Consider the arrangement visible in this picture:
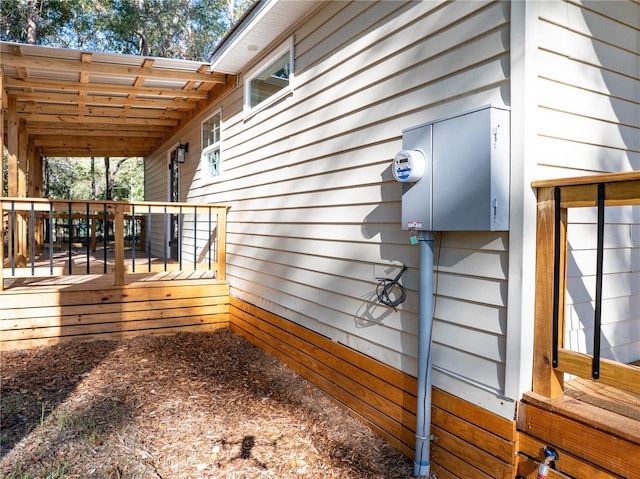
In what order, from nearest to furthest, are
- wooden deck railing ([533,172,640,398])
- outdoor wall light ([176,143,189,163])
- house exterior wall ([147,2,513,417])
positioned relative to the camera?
wooden deck railing ([533,172,640,398]) < house exterior wall ([147,2,513,417]) < outdoor wall light ([176,143,189,163])

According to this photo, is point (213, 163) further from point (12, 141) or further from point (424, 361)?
point (424, 361)

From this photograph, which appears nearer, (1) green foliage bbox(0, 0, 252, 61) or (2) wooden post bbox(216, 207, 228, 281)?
(2) wooden post bbox(216, 207, 228, 281)

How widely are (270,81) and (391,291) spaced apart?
A: 297 cm

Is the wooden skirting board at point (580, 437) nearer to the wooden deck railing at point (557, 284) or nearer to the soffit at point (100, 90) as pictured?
the wooden deck railing at point (557, 284)

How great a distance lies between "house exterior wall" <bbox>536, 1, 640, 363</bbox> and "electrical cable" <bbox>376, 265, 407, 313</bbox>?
84cm

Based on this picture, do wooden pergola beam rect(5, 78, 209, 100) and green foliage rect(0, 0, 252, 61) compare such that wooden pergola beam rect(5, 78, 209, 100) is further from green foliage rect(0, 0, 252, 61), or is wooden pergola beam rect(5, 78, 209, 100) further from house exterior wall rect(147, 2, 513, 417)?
green foliage rect(0, 0, 252, 61)

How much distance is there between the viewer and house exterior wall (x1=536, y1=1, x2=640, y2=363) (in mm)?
1944

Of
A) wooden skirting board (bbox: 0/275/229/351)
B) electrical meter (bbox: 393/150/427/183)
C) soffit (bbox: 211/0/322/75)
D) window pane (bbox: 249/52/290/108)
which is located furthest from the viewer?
wooden skirting board (bbox: 0/275/229/351)

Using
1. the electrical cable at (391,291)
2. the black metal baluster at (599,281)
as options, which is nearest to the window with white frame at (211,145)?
the electrical cable at (391,291)

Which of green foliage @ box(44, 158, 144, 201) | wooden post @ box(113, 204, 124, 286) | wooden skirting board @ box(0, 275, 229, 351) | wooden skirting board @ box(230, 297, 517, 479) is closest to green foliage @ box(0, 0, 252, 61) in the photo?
green foliage @ box(44, 158, 144, 201)

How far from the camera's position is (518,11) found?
1854mm

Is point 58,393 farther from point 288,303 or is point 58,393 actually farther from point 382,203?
point 382,203

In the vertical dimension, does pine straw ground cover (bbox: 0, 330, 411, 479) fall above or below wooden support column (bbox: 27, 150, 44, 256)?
below

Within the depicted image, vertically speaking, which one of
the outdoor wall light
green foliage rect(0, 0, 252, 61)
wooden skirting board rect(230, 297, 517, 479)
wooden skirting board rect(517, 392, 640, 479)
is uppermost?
green foliage rect(0, 0, 252, 61)
